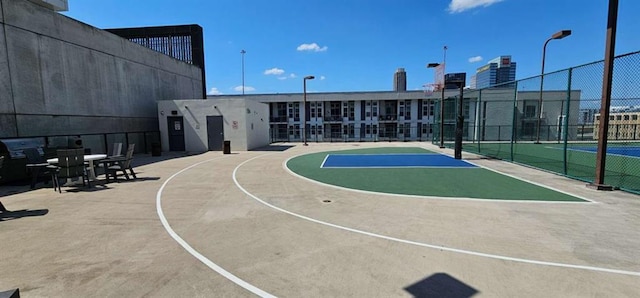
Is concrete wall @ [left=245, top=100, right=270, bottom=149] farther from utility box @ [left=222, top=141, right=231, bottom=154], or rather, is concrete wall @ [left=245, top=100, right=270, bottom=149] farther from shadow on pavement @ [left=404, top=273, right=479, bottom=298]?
shadow on pavement @ [left=404, top=273, right=479, bottom=298]

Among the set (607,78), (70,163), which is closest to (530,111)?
(607,78)

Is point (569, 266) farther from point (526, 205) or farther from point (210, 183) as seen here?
point (210, 183)

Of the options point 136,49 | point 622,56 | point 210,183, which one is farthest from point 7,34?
point 622,56

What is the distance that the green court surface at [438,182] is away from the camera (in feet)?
25.1

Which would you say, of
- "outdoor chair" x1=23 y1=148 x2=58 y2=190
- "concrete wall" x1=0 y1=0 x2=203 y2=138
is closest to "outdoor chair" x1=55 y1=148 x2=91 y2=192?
"outdoor chair" x1=23 y1=148 x2=58 y2=190

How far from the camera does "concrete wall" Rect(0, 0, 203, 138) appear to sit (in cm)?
1229

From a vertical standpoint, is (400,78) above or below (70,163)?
above

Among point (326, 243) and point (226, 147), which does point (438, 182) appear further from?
point (226, 147)

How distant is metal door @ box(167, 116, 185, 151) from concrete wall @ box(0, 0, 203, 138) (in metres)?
1.93

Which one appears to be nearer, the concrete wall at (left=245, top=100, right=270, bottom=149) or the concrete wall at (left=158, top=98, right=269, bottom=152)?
the concrete wall at (left=158, top=98, right=269, bottom=152)

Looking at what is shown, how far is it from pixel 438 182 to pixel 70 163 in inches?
432

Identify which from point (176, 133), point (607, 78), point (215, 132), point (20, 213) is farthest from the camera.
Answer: point (176, 133)

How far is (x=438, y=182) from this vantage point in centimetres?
927

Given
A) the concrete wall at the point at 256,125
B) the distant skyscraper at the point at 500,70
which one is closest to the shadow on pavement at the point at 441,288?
the concrete wall at the point at 256,125
